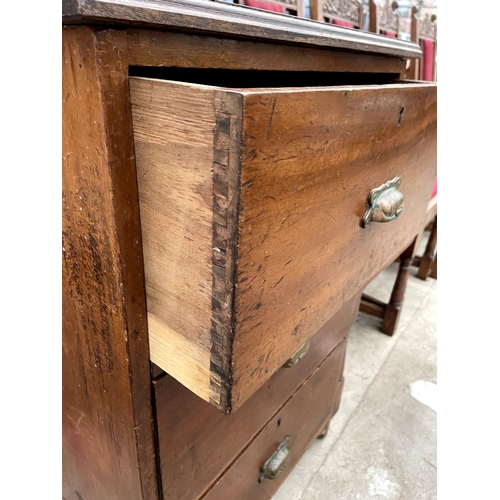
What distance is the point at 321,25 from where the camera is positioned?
438mm

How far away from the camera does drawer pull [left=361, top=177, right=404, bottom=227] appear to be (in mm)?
438

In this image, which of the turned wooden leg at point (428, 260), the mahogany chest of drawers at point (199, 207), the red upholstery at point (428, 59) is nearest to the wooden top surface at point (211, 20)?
the mahogany chest of drawers at point (199, 207)

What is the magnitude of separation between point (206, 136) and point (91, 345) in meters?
0.28

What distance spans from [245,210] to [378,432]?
3.24 feet

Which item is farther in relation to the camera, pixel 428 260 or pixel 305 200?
pixel 428 260

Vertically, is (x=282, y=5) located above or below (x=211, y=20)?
above

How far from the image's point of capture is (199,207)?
0.94 feet

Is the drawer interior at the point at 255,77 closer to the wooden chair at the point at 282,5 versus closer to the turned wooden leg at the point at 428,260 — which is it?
the wooden chair at the point at 282,5

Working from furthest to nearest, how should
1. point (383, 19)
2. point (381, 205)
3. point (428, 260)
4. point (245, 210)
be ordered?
point (428, 260), point (383, 19), point (381, 205), point (245, 210)

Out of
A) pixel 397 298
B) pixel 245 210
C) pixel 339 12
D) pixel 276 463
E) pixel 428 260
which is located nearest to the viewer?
pixel 245 210

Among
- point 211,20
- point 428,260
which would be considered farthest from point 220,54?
point 428,260

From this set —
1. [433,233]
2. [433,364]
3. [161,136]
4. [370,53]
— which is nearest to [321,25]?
[370,53]

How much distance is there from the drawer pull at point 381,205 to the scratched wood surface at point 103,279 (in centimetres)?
25

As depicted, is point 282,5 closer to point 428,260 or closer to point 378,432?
point 378,432
